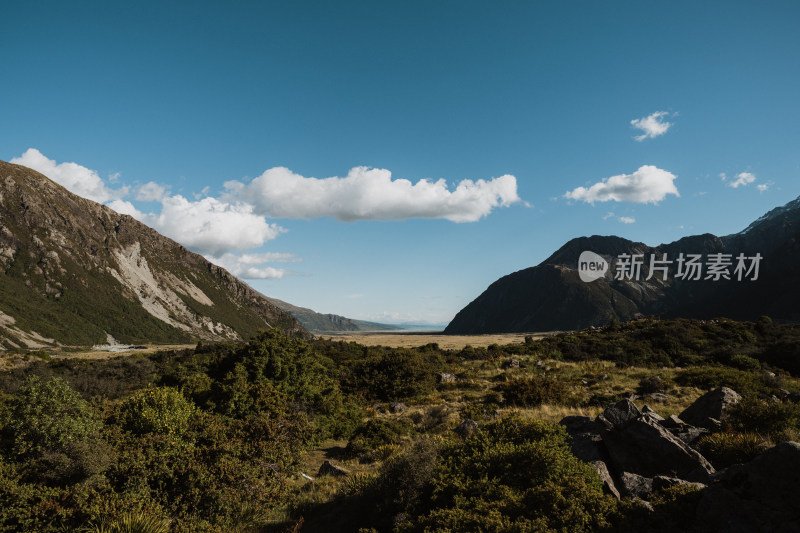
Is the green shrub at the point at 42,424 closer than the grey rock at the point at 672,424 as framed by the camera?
Yes

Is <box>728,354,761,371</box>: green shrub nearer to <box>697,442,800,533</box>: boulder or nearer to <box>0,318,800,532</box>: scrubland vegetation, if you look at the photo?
<box>0,318,800,532</box>: scrubland vegetation

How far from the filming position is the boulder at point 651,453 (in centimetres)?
875

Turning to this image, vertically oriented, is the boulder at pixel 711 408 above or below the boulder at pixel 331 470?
above

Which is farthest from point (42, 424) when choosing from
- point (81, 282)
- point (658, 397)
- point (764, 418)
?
point (81, 282)

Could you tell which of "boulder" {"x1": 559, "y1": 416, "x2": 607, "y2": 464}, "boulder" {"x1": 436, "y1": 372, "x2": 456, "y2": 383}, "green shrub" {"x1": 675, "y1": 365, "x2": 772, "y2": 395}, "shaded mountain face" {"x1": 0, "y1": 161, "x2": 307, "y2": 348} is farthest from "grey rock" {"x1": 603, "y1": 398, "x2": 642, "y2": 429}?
"shaded mountain face" {"x1": 0, "y1": 161, "x2": 307, "y2": 348}

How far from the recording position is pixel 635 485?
27.5 feet

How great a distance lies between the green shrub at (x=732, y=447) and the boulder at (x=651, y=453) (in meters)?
0.85

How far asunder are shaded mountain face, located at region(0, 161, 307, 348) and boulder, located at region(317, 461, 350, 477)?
13534 centimetres

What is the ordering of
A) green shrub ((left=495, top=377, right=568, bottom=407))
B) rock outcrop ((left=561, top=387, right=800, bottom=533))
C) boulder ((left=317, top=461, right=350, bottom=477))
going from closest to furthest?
1. rock outcrop ((left=561, top=387, right=800, bottom=533))
2. boulder ((left=317, top=461, right=350, bottom=477))
3. green shrub ((left=495, top=377, right=568, bottom=407))

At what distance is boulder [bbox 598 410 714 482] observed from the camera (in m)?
8.75

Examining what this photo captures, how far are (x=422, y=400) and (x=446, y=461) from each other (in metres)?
16.1

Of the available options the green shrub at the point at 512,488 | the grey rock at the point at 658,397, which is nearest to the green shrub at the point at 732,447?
the green shrub at the point at 512,488

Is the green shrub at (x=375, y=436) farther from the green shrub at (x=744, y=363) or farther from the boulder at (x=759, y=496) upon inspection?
the green shrub at (x=744, y=363)

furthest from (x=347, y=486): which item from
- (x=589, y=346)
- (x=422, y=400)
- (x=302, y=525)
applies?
(x=589, y=346)
